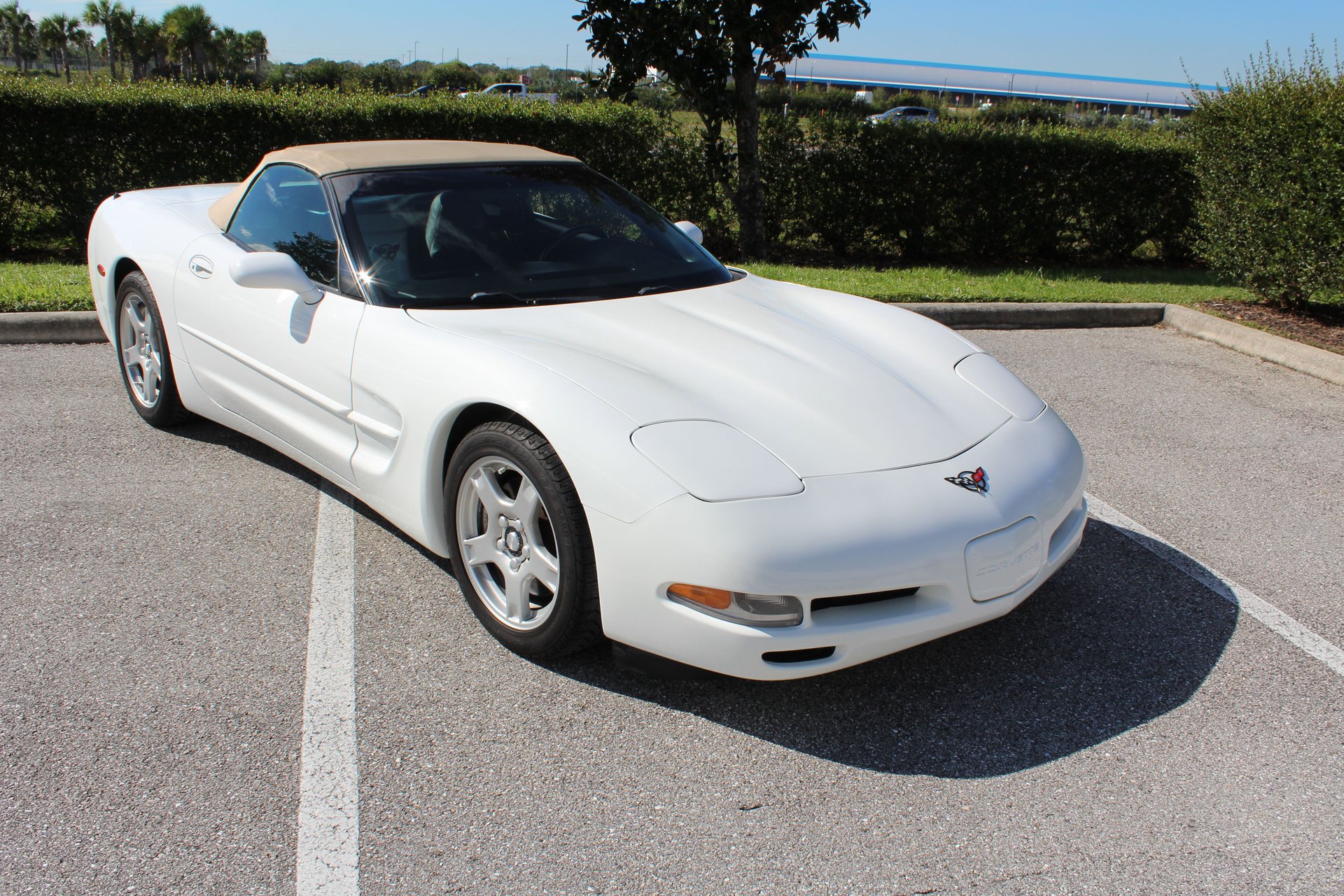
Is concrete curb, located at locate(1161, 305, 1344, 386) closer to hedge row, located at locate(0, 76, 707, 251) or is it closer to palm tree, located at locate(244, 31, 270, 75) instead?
hedge row, located at locate(0, 76, 707, 251)

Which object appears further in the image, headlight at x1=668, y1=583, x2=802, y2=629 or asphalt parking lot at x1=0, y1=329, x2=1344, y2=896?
headlight at x1=668, y1=583, x2=802, y2=629

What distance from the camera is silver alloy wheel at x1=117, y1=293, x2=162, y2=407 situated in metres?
4.57

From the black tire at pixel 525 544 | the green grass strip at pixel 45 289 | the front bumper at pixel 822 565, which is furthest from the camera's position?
the green grass strip at pixel 45 289

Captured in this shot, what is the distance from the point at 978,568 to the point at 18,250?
9577 millimetres

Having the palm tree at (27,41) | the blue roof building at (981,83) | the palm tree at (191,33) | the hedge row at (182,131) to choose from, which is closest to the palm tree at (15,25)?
the palm tree at (27,41)

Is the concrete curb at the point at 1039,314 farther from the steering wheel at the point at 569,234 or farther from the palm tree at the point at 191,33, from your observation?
the palm tree at the point at 191,33

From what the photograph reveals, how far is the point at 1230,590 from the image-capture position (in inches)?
139

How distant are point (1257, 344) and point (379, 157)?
620 cm

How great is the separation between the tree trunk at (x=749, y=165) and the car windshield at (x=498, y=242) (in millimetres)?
5931

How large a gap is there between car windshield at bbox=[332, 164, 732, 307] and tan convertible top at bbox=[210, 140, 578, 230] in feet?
0.22

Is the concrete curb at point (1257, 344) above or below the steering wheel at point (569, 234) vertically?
below

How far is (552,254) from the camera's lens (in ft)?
12.4

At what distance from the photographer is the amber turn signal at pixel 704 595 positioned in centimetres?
248

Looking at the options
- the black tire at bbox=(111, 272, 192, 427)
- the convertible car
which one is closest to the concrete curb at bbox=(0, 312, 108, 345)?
the black tire at bbox=(111, 272, 192, 427)
